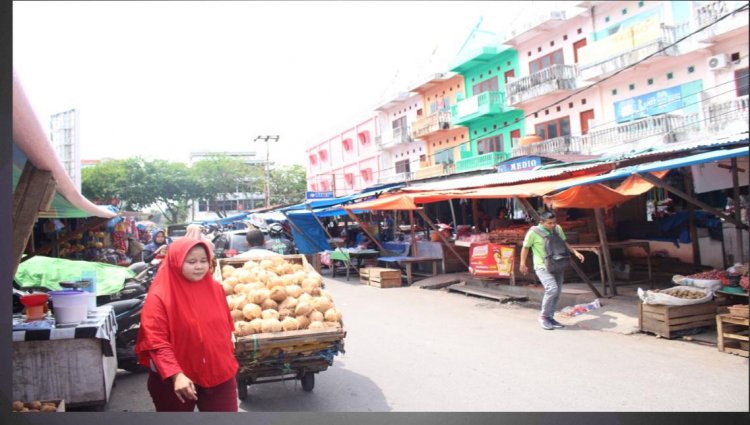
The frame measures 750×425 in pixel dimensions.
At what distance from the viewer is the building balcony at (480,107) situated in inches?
661

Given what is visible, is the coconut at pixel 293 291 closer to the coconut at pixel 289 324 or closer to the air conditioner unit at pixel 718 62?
the coconut at pixel 289 324

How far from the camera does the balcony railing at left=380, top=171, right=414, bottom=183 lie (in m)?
21.9

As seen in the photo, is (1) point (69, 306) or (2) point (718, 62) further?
(2) point (718, 62)

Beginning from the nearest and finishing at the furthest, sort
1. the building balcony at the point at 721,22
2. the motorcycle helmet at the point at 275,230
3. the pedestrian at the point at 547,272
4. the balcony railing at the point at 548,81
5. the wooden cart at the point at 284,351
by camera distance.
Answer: the wooden cart at the point at 284,351 < the pedestrian at the point at 547,272 < the building balcony at the point at 721,22 < the motorcycle helmet at the point at 275,230 < the balcony railing at the point at 548,81

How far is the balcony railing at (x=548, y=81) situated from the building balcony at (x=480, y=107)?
1.11 metres

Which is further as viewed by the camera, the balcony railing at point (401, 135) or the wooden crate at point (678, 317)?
the balcony railing at point (401, 135)

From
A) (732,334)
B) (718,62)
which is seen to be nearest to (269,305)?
(732,334)

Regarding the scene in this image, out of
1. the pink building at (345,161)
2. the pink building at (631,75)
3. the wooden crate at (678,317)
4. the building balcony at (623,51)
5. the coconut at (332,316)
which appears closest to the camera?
the coconut at (332,316)

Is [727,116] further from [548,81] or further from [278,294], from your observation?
[278,294]

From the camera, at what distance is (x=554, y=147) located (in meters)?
14.8

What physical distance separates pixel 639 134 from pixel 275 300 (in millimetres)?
12247

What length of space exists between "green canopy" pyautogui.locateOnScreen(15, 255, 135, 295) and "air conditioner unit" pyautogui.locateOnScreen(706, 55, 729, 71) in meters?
12.8

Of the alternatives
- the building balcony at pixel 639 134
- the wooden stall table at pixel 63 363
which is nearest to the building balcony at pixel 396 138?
the building balcony at pixel 639 134

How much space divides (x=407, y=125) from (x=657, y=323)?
1715 centimetres
